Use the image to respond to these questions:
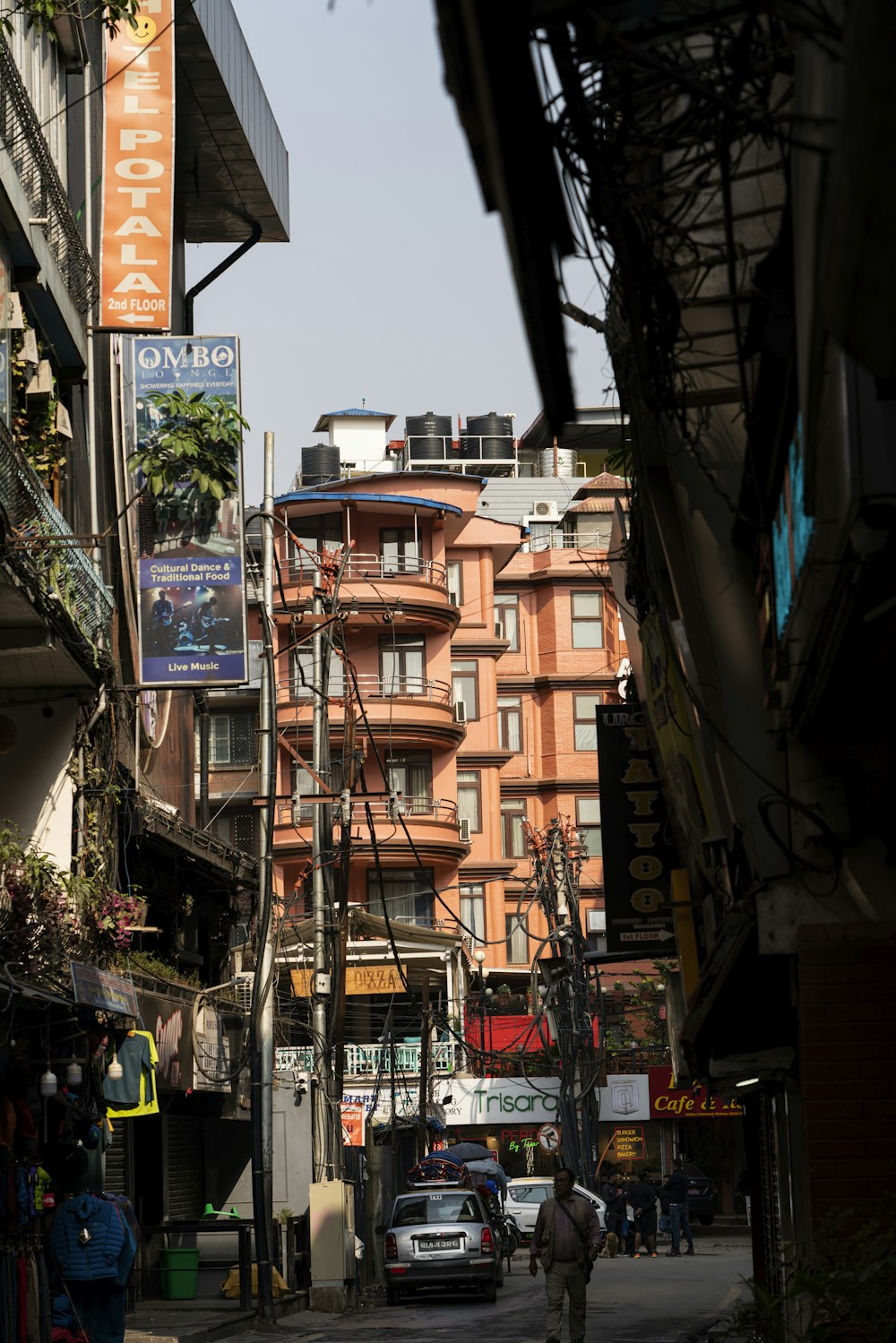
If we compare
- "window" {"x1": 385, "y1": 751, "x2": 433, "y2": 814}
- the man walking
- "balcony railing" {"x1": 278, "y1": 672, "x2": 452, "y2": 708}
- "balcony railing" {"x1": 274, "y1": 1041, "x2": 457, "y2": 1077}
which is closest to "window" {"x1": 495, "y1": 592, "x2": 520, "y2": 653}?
"balcony railing" {"x1": 278, "y1": 672, "x2": 452, "y2": 708}

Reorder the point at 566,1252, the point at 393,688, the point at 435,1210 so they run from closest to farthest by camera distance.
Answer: the point at 566,1252 → the point at 435,1210 → the point at 393,688

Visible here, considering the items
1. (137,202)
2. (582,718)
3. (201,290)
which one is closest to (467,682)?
(582,718)

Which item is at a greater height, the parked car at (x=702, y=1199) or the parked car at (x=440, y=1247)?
the parked car at (x=440, y=1247)

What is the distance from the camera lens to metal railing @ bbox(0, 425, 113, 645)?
15828mm

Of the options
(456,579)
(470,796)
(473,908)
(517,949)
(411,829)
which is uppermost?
(456,579)

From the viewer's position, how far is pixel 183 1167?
3045cm

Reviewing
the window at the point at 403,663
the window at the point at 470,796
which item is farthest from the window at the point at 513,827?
the window at the point at 403,663

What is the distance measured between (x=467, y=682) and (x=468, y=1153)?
2564 cm

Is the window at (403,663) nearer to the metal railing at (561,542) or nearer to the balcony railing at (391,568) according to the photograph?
the balcony railing at (391,568)

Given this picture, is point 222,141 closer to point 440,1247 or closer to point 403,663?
point 440,1247

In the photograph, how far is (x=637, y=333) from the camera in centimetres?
828

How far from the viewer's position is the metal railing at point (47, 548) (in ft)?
51.9

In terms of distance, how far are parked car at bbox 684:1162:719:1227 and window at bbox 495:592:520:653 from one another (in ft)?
79.8

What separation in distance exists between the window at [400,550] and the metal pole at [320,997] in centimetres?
3152
